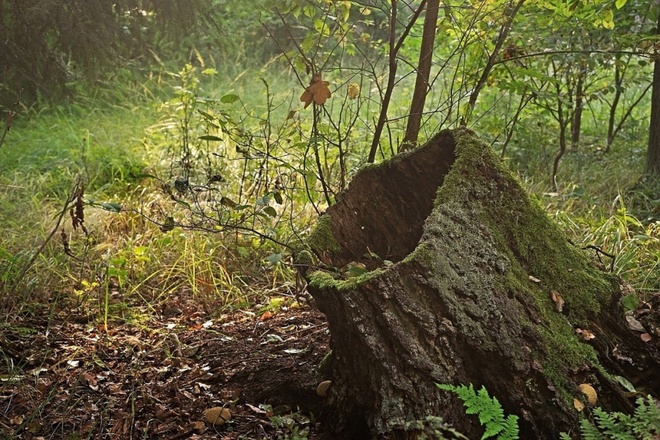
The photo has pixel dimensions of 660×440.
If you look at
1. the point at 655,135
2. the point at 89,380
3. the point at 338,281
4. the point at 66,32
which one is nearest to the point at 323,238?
the point at 338,281

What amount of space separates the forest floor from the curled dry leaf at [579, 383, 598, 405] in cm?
92

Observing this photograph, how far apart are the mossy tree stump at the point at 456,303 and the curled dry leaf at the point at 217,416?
412mm

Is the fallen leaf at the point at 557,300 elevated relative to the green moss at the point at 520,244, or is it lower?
lower

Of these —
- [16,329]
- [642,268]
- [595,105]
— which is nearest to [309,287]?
[16,329]

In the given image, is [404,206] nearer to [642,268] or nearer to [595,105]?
[642,268]

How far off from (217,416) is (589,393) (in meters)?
1.35

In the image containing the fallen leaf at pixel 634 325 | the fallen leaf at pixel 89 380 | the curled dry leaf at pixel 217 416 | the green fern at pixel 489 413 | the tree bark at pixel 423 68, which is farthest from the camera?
the tree bark at pixel 423 68

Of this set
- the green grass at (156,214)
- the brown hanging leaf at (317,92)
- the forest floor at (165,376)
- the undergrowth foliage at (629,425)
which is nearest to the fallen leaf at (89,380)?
the forest floor at (165,376)

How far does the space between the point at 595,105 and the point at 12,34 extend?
706cm

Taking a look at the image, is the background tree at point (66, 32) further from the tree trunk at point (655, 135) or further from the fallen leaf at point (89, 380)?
the tree trunk at point (655, 135)

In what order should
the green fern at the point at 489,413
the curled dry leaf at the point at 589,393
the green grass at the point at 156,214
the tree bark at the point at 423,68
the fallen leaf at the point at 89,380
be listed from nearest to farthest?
the green fern at the point at 489,413
the curled dry leaf at the point at 589,393
the fallen leaf at the point at 89,380
the tree bark at the point at 423,68
the green grass at the point at 156,214

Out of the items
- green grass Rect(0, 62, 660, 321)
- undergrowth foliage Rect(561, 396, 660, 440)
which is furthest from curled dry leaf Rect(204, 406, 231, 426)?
undergrowth foliage Rect(561, 396, 660, 440)

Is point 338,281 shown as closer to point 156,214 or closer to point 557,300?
point 557,300

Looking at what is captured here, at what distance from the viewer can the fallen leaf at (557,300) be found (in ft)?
8.75
